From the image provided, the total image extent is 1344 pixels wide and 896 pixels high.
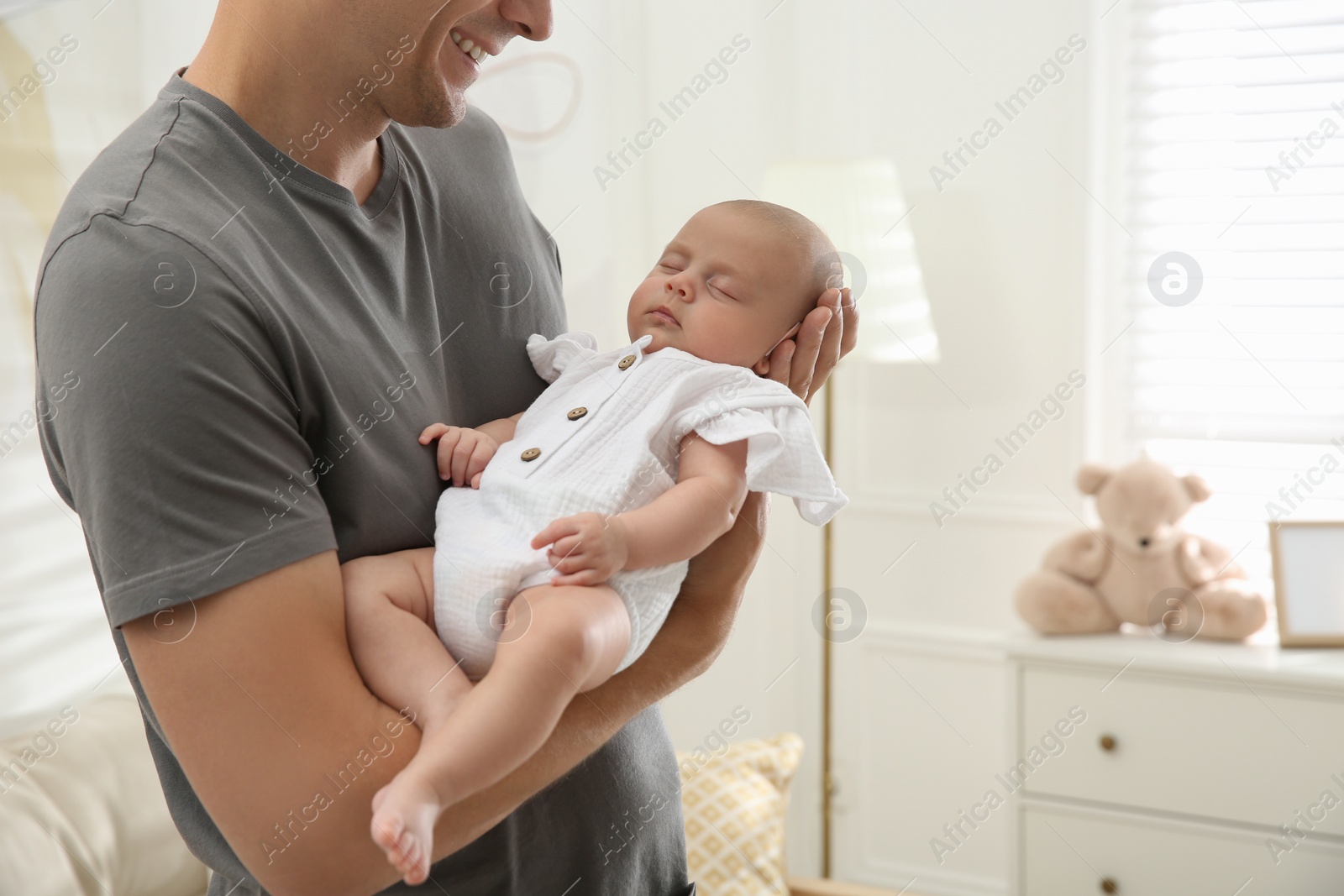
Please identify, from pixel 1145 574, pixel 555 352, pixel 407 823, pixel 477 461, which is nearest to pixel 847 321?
pixel 555 352

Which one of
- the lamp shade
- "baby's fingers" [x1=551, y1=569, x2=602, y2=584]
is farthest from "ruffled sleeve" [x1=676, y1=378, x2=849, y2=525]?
the lamp shade

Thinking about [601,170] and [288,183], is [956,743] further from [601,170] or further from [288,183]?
[288,183]

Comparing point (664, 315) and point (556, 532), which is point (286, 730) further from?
point (664, 315)

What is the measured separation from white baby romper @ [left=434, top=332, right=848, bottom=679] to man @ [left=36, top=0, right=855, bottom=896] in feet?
0.16

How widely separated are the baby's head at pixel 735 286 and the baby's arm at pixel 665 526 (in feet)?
0.53

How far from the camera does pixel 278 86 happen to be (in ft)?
2.98

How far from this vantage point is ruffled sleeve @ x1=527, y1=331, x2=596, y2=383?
1.14 meters

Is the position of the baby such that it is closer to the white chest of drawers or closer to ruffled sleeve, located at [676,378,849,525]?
ruffled sleeve, located at [676,378,849,525]

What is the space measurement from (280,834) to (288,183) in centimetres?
52

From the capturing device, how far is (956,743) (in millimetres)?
2861

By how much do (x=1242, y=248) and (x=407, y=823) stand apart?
2.44 m

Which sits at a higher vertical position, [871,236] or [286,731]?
[871,236]

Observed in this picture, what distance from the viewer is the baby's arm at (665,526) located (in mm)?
886

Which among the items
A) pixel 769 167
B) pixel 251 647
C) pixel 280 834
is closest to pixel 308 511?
pixel 251 647
